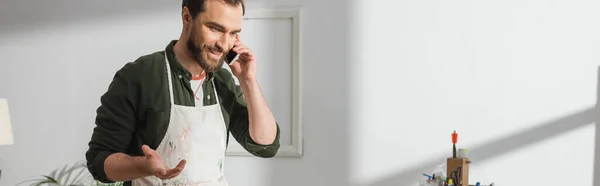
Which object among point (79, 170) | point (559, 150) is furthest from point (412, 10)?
point (79, 170)

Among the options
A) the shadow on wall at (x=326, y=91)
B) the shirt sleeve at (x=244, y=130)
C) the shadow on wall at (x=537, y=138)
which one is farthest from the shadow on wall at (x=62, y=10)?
the shirt sleeve at (x=244, y=130)

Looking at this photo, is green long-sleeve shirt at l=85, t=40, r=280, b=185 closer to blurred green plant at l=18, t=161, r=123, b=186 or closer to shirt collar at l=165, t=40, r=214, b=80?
shirt collar at l=165, t=40, r=214, b=80

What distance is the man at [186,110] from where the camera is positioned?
1812mm

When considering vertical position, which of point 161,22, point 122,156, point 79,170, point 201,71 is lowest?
point 79,170

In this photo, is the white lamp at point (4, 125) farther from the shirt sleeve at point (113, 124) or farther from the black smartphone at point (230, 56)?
the black smartphone at point (230, 56)

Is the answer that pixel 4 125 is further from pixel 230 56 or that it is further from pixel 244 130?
pixel 230 56

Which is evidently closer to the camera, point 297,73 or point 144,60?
point 144,60

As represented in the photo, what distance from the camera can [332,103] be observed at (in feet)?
13.5

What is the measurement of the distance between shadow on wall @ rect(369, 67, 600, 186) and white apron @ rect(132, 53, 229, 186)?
7.29 feet

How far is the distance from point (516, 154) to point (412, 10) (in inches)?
34.2

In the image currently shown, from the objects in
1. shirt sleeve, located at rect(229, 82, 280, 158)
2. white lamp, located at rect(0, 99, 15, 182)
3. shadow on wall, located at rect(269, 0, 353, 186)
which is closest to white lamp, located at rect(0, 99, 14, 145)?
white lamp, located at rect(0, 99, 15, 182)

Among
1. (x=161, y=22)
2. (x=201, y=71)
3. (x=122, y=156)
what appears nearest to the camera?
(x=122, y=156)

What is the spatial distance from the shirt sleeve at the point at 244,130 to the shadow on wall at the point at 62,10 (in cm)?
227

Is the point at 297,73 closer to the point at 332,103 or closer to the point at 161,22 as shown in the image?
the point at 332,103
